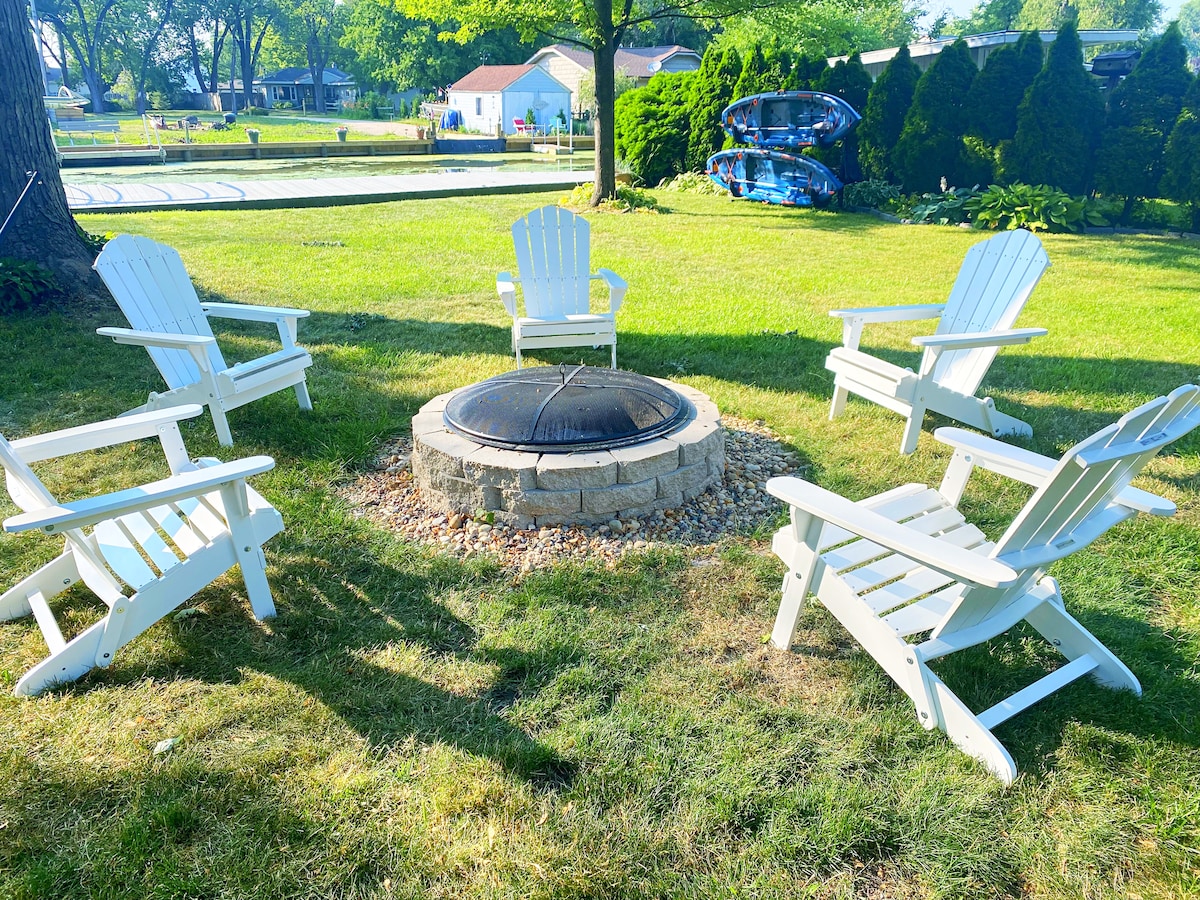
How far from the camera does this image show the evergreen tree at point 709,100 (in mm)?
12953

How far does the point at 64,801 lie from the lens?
181cm

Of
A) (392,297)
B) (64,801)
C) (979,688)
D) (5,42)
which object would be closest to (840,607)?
(979,688)

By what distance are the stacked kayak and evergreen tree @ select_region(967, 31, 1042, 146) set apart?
172cm

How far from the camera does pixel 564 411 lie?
10.2 feet

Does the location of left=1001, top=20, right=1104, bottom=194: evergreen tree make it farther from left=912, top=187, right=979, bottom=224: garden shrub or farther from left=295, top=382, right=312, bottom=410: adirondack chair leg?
left=295, top=382, right=312, bottom=410: adirondack chair leg

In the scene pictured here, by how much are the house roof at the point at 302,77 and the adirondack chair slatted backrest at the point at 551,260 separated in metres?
56.5

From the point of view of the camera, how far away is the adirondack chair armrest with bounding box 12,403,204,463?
2198 millimetres

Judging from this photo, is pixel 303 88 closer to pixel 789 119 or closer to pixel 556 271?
pixel 789 119

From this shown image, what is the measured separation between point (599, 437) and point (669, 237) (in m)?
6.94

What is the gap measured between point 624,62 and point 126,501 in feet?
106

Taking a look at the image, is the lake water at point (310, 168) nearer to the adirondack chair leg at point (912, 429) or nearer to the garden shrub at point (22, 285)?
the garden shrub at point (22, 285)

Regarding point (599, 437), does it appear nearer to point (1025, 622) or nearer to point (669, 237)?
point (1025, 622)

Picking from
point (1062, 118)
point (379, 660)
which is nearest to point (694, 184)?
point (1062, 118)

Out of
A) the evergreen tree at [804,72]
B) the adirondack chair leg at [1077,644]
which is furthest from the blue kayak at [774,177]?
the adirondack chair leg at [1077,644]
